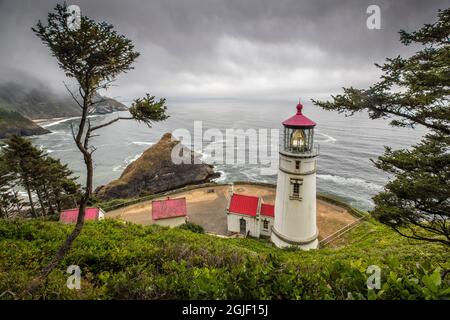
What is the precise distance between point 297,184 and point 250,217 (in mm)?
4770

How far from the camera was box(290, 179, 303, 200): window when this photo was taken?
42.5 feet

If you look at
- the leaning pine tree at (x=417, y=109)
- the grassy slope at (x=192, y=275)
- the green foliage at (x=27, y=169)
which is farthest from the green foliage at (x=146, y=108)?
the green foliage at (x=27, y=169)

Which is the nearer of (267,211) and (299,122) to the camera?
(299,122)

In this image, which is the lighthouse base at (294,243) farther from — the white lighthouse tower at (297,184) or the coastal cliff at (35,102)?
A: the coastal cliff at (35,102)

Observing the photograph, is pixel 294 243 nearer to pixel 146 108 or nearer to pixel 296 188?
pixel 296 188

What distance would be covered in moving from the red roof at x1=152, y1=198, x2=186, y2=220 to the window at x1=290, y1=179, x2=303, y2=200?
833cm

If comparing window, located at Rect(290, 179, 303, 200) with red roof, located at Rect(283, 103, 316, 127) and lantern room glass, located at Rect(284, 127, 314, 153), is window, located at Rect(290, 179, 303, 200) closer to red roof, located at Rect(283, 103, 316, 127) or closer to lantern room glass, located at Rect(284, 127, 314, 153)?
lantern room glass, located at Rect(284, 127, 314, 153)

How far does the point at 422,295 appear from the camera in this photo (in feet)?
8.97

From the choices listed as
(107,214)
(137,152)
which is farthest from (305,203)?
(137,152)

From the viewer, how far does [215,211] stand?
20.2 meters

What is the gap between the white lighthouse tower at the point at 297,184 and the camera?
12.8 meters

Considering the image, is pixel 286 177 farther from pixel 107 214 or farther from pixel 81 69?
pixel 107 214

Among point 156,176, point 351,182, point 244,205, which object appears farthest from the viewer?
point 156,176

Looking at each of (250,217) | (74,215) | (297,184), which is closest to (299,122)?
(297,184)
